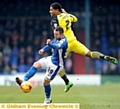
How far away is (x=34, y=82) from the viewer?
2395cm

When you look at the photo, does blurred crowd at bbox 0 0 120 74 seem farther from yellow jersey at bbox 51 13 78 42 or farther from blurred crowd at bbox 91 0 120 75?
yellow jersey at bbox 51 13 78 42

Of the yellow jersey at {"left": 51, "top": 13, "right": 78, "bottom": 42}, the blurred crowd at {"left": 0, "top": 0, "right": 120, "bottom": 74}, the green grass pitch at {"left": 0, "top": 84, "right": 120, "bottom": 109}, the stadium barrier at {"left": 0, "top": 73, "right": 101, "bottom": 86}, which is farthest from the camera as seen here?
the blurred crowd at {"left": 0, "top": 0, "right": 120, "bottom": 74}

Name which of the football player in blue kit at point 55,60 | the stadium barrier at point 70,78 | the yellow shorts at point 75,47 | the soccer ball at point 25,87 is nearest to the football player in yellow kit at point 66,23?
the yellow shorts at point 75,47

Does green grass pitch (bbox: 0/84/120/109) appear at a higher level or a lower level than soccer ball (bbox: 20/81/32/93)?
lower

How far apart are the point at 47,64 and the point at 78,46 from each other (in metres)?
2.59

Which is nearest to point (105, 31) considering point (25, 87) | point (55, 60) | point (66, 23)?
point (66, 23)

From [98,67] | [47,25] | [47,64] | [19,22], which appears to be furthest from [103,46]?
[47,64]

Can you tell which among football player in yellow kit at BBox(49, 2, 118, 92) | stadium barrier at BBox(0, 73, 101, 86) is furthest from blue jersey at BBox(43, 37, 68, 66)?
stadium barrier at BBox(0, 73, 101, 86)

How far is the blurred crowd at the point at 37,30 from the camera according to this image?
2744 centimetres

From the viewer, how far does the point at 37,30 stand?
97.1 ft

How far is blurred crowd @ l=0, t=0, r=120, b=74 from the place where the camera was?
27.4 meters

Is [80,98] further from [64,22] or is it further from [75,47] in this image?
[64,22]

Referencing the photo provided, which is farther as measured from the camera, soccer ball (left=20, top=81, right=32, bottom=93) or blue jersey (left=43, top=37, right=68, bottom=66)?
blue jersey (left=43, top=37, right=68, bottom=66)

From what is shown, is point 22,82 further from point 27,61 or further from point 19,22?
point 19,22
